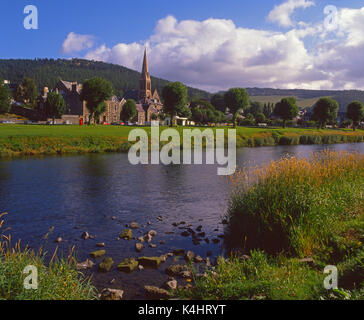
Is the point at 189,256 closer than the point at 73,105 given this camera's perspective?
Yes

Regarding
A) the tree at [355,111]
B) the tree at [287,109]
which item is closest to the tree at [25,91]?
the tree at [287,109]

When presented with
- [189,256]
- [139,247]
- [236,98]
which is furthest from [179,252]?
[236,98]

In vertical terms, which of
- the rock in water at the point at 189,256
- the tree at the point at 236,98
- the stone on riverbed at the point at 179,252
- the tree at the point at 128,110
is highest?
the tree at the point at 236,98

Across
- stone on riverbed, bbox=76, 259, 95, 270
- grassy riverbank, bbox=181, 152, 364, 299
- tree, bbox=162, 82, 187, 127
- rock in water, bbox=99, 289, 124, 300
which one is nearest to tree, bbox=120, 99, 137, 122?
tree, bbox=162, 82, 187, 127

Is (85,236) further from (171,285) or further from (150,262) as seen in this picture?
(171,285)

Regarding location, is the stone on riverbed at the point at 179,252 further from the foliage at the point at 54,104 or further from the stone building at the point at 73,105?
the stone building at the point at 73,105

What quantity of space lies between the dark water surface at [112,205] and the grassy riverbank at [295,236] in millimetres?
2287

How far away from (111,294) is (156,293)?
143 centimetres

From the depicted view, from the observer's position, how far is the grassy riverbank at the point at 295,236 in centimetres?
927

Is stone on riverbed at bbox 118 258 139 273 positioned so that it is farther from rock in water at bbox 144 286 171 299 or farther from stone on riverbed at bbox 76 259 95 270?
rock in water at bbox 144 286 171 299

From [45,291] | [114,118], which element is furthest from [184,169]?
[114,118]

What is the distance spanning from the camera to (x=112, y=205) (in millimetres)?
23500

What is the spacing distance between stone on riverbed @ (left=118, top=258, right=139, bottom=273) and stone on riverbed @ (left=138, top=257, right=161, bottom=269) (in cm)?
27

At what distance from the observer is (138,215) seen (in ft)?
68.4
